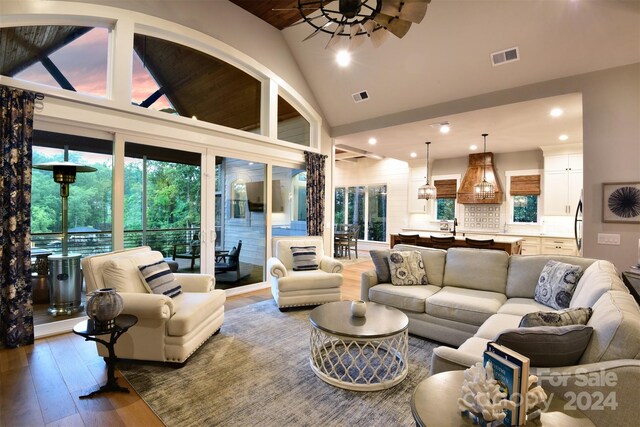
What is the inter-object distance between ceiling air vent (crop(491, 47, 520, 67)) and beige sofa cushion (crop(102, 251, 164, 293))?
5.10 meters

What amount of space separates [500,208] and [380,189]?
354cm

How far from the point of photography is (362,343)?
267 cm

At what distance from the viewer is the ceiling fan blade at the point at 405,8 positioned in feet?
7.07

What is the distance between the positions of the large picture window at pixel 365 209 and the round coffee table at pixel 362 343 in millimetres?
7365

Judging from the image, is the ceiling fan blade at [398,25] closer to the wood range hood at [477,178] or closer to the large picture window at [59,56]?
the large picture window at [59,56]

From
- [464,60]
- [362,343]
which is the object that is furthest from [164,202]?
[464,60]

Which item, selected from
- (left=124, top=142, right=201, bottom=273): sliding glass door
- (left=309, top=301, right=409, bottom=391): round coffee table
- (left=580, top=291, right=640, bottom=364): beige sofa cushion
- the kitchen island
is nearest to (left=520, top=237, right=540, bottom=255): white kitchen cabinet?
the kitchen island

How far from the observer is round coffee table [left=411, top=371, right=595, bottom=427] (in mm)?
1153

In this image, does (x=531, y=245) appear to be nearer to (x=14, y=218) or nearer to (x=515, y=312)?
(x=515, y=312)

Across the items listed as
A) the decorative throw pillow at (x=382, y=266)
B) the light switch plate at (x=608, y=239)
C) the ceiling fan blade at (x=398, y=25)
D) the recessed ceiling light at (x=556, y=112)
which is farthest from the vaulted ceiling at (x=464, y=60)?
the decorative throw pillow at (x=382, y=266)

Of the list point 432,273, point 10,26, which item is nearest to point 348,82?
point 432,273

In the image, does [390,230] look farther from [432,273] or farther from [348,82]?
[432,273]

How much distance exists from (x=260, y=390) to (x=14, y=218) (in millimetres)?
2962

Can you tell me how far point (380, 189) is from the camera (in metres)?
10.1
